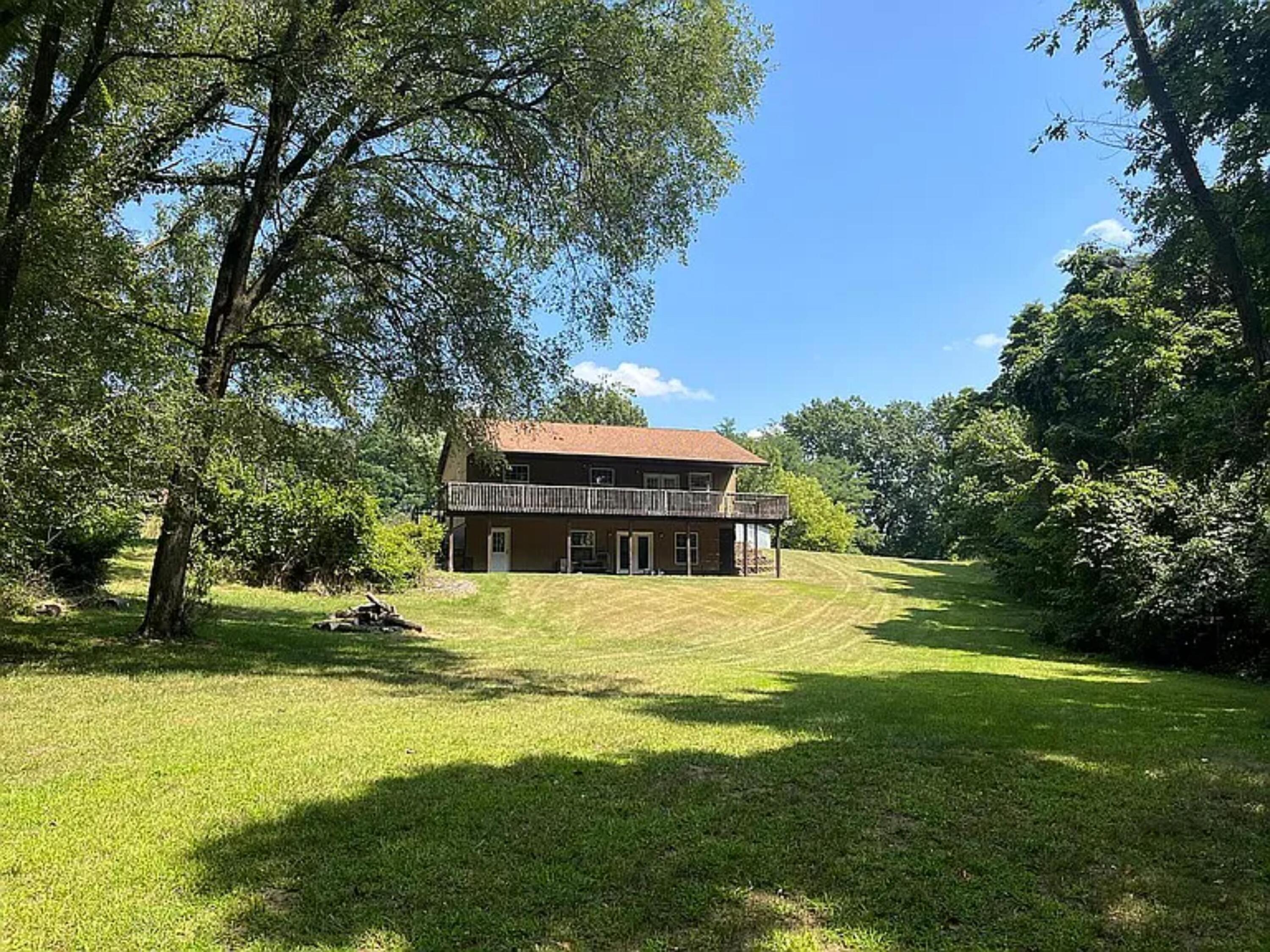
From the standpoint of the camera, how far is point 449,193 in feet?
40.9

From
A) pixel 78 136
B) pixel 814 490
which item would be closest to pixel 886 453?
pixel 814 490

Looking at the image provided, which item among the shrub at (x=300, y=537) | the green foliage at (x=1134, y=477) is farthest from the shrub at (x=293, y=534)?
the green foliage at (x=1134, y=477)

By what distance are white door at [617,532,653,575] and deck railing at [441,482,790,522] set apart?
1982 millimetres

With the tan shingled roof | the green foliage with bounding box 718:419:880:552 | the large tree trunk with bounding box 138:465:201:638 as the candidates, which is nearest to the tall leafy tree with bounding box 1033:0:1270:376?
the large tree trunk with bounding box 138:465:201:638

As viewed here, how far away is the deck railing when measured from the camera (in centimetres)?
2848

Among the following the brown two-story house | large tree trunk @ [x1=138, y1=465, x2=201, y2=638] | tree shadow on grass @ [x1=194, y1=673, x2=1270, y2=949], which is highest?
the brown two-story house

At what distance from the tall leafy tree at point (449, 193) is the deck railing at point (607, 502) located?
1577 centimetres

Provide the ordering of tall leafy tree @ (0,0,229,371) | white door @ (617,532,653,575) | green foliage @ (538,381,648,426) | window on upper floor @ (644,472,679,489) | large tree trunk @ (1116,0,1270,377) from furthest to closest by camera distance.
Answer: window on upper floor @ (644,472,679,489)
white door @ (617,532,653,575)
green foliage @ (538,381,648,426)
tall leafy tree @ (0,0,229,371)
large tree trunk @ (1116,0,1270,377)

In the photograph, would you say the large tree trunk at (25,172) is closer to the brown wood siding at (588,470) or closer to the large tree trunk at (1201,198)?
the large tree trunk at (1201,198)

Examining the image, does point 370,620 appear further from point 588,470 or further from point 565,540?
point 588,470

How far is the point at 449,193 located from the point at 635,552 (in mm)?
21393

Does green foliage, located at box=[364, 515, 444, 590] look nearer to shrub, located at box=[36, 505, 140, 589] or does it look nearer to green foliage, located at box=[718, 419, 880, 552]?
shrub, located at box=[36, 505, 140, 589]

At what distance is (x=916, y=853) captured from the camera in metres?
3.90

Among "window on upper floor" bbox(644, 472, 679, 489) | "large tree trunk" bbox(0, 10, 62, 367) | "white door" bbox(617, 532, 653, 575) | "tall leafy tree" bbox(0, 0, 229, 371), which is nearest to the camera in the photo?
"large tree trunk" bbox(0, 10, 62, 367)
